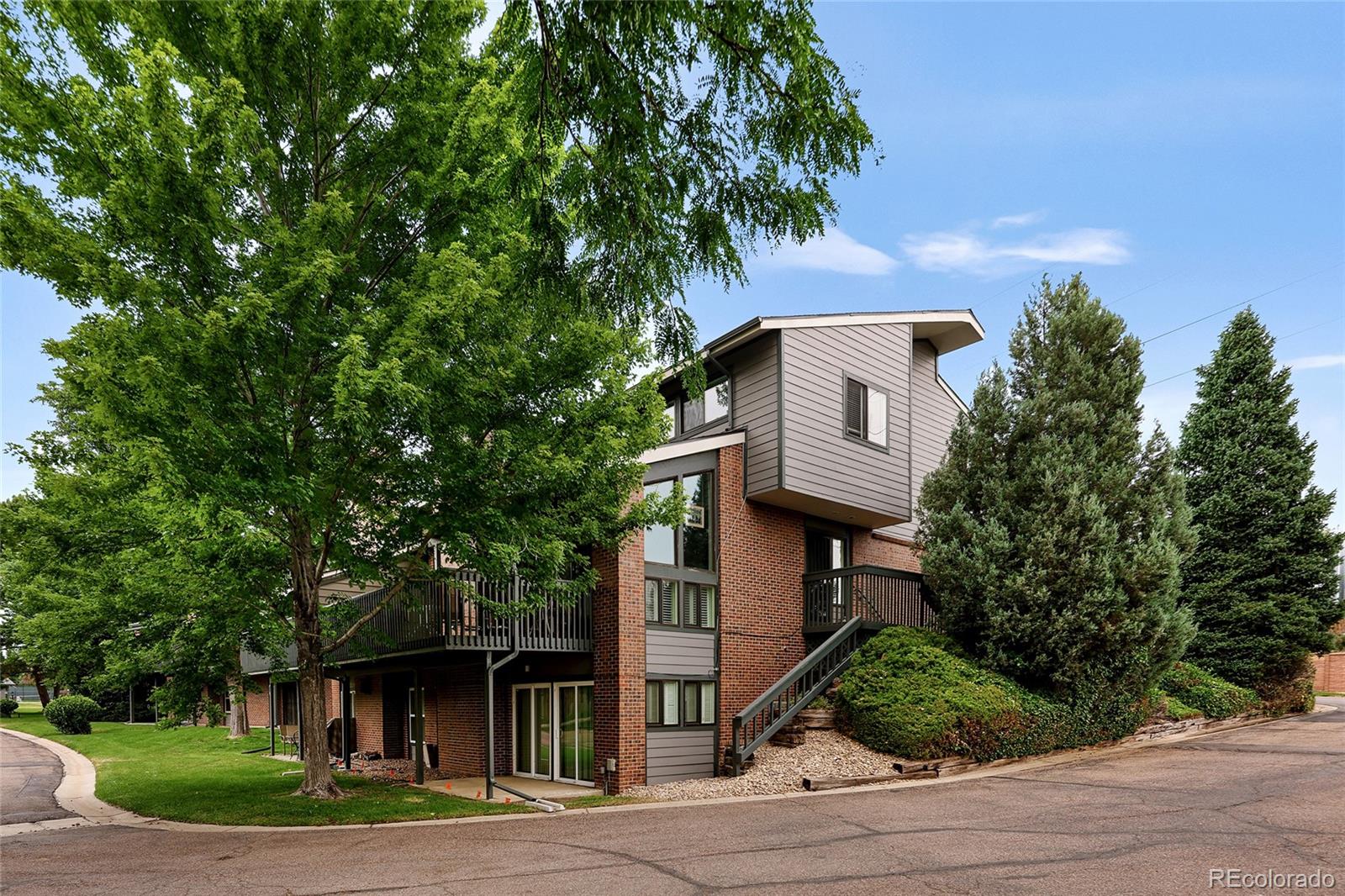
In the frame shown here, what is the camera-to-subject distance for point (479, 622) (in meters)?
14.5

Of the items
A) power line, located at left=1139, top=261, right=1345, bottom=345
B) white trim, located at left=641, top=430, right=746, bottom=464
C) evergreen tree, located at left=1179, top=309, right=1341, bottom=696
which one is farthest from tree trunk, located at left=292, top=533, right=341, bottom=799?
evergreen tree, located at left=1179, top=309, right=1341, bottom=696

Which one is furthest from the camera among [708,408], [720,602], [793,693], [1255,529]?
[1255,529]

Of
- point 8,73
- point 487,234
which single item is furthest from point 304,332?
point 8,73

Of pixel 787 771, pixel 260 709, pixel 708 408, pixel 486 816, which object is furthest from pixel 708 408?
pixel 260 709

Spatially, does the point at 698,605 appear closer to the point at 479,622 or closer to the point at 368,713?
the point at 479,622

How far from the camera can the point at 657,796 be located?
13.9 m

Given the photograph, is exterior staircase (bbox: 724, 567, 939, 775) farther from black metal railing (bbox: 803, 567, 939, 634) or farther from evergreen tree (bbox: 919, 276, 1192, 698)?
evergreen tree (bbox: 919, 276, 1192, 698)

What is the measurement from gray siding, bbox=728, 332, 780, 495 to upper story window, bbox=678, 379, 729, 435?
398mm

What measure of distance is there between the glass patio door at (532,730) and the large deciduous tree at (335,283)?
14.6 feet

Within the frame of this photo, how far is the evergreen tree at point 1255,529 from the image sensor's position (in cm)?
2122

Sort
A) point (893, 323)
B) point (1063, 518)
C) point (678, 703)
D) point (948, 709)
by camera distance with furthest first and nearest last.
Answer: point (893, 323)
point (1063, 518)
point (678, 703)
point (948, 709)

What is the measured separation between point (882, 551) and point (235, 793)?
14.8 meters

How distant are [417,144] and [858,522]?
1280 centimetres

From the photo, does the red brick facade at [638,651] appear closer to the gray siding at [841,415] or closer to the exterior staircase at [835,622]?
the exterior staircase at [835,622]
